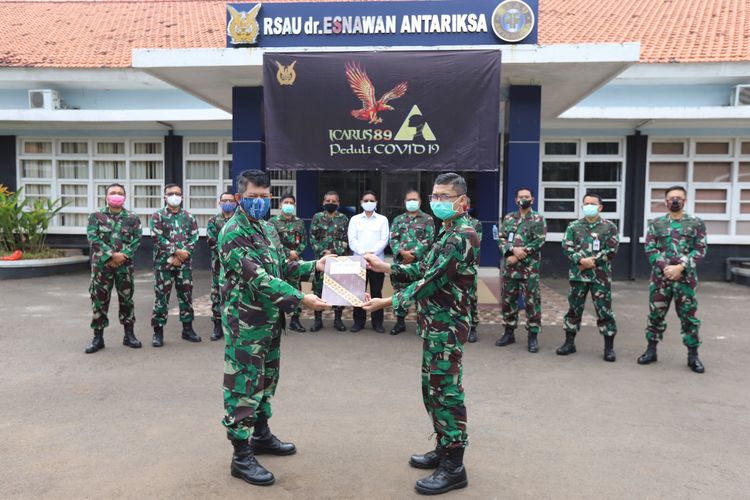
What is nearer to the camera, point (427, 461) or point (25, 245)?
point (427, 461)

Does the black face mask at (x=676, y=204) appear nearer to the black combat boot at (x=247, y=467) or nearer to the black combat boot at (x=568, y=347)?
the black combat boot at (x=568, y=347)

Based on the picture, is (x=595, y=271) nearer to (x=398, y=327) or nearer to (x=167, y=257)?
(x=398, y=327)

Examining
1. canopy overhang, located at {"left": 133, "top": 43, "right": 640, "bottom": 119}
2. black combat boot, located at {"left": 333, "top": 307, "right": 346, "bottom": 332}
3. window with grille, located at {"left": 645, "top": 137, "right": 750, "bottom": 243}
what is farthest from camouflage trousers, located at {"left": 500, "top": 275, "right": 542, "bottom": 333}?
window with grille, located at {"left": 645, "top": 137, "right": 750, "bottom": 243}

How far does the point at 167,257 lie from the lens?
6781mm

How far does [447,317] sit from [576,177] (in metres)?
10.3

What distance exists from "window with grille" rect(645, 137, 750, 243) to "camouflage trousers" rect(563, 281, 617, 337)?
7312 millimetres

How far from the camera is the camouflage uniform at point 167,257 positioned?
6.71 meters

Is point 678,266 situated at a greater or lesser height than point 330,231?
Result: lesser

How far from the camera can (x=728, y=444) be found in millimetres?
4023

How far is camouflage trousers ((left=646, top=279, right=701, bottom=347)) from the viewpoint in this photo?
580 cm

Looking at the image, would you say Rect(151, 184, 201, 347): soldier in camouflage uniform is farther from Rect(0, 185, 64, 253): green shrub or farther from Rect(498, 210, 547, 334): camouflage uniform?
Rect(0, 185, 64, 253): green shrub

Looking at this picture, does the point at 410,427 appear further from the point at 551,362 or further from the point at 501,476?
the point at 551,362

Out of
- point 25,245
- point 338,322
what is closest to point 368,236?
point 338,322

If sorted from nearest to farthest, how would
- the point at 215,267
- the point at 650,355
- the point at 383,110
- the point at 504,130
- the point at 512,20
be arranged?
the point at 650,355 → the point at 215,267 → the point at 383,110 → the point at 512,20 → the point at 504,130
